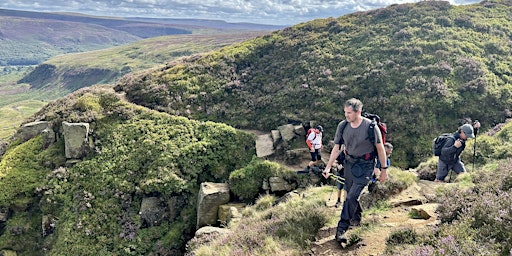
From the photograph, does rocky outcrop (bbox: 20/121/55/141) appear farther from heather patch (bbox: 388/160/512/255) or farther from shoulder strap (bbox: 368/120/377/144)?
heather patch (bbox: 388/160/512/255)

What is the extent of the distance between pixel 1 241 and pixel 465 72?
33.6 m

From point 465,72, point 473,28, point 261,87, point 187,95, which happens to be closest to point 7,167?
point 187,95

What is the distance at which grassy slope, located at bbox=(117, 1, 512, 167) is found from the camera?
24.4m

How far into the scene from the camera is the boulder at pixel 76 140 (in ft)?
73.9

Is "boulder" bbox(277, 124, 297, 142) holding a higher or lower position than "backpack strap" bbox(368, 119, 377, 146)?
lower

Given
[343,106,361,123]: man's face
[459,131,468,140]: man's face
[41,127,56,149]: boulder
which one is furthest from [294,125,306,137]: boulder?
[41,127,56,149]: boulder

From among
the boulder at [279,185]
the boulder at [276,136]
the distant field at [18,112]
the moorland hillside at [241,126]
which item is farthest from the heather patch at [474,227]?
the distant field at [18,112]

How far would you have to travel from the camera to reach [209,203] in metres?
18.6

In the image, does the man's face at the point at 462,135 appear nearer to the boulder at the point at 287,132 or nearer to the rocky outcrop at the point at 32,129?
the boulder at the point at 287,132

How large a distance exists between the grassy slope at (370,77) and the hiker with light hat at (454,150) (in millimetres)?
7379

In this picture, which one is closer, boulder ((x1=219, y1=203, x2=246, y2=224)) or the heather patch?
the heather patch

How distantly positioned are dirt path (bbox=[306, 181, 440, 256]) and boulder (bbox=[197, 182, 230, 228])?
341 inches

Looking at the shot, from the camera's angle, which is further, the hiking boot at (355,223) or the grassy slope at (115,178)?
the grassy slope at (115,178)

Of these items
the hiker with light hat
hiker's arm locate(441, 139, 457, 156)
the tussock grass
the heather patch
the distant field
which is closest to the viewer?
the heather patch
